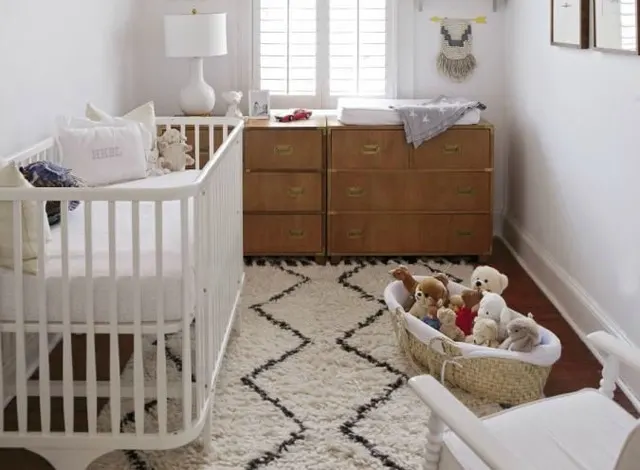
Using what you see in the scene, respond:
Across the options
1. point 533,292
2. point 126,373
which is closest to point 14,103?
point 126,373

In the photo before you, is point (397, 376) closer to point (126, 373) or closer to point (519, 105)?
point (126, 373)

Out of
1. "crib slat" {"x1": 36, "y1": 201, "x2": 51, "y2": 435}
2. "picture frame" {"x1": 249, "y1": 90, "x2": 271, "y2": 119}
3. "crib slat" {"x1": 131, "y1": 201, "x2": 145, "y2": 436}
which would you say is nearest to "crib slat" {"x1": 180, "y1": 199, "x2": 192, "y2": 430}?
"crib slat" {"x1": 131, "y1": 201, "x2": 145, "y2": 436}

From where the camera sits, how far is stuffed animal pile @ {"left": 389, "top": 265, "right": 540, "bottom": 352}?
2.86 meters

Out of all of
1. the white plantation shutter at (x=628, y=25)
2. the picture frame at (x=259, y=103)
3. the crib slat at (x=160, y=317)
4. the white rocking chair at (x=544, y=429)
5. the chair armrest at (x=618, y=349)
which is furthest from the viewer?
the picture frame at (x=259, y=103)

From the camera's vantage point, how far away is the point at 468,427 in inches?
63.5

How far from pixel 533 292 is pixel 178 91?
7.12ft

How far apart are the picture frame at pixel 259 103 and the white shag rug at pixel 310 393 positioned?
1003 millimetres

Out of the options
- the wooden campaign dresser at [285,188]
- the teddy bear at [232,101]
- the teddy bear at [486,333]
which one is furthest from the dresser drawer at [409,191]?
the teddy bear at [486,333]

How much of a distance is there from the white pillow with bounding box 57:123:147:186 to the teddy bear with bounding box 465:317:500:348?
142cm

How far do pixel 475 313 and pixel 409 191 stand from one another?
4.63 feet

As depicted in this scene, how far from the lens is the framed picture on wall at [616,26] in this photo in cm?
294

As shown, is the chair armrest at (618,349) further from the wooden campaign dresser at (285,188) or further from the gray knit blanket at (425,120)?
the wooden campaign dresser at (285,188)

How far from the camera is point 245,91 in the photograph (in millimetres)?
4980

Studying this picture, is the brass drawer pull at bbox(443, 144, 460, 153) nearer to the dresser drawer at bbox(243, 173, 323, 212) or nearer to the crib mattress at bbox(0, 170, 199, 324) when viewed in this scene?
the dresser drawer at bbox(243, 173, 323, 212)
